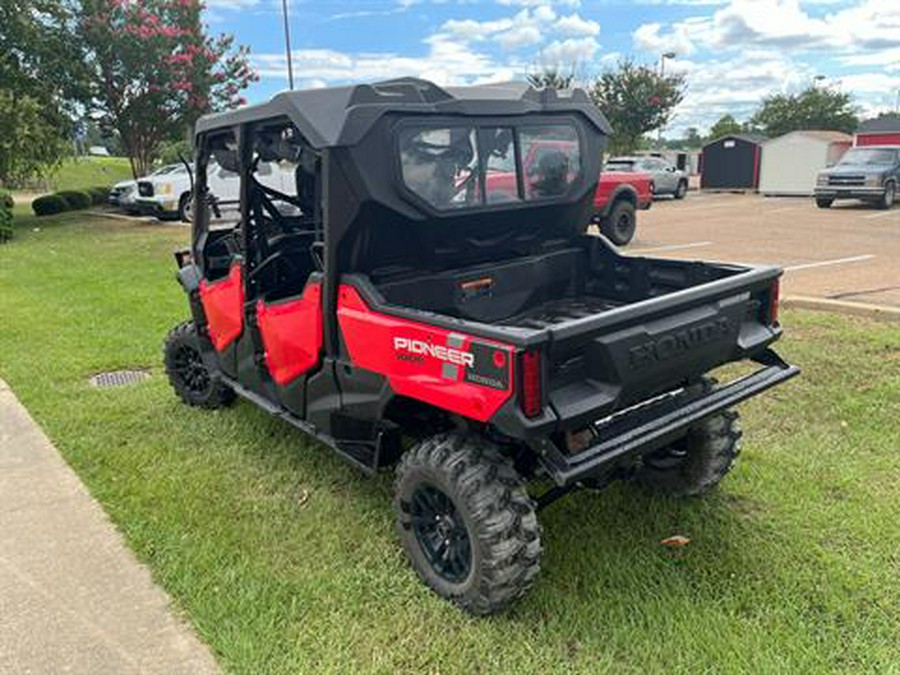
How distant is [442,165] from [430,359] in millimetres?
1071

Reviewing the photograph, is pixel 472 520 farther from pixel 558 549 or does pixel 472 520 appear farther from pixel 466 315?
pixel 466 315

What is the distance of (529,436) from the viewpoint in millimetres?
2480

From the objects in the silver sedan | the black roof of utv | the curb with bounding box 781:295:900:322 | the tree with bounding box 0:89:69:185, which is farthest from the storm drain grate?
the silver sedan

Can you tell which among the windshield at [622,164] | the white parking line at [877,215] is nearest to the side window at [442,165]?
the white parking line at [877,215]

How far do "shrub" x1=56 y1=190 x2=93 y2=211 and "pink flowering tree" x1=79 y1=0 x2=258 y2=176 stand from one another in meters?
1.72

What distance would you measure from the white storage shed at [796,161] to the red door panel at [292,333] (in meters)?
25.3

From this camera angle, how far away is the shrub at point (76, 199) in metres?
21.7

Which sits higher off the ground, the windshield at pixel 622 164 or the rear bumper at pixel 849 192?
the windshield at pixel 622 164

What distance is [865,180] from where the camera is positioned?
18547 mm

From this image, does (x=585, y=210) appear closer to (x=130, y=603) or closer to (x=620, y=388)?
(x=620, y=388)

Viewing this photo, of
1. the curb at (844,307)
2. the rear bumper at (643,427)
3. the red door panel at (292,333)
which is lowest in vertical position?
the curb at (844,307)

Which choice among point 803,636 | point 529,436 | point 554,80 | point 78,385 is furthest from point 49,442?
point 554,80

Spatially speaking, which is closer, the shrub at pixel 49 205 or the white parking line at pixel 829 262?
the white parking line at pixel 829 262

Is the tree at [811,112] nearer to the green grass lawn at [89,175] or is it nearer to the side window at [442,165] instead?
the green grass lawn at [89,175]
